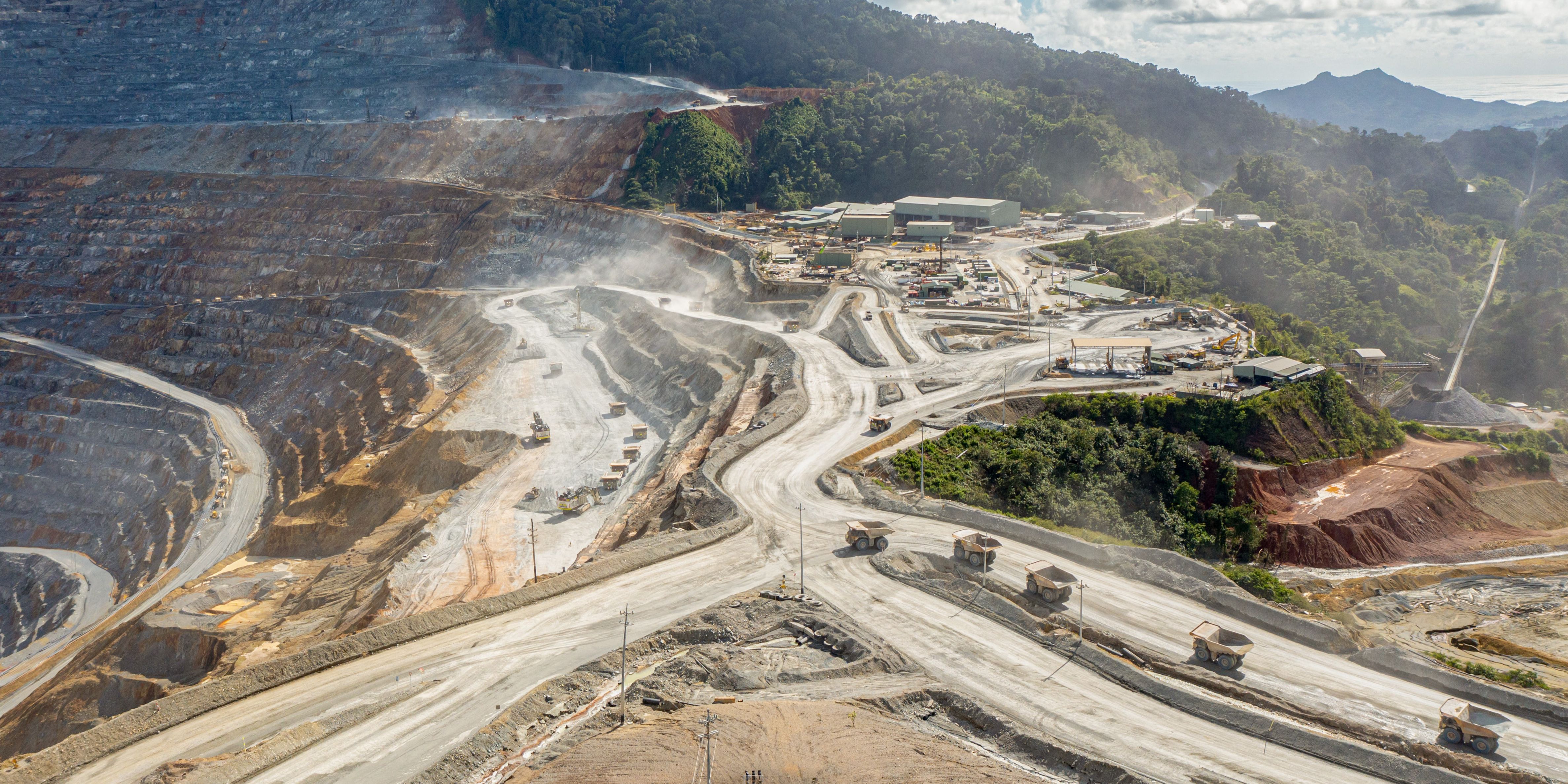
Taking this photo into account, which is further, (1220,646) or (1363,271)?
(1363,271)

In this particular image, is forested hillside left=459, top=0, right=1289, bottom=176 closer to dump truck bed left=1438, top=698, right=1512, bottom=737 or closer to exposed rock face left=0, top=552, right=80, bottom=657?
exposed rock face left=0, top=552, right=80, bottom=657

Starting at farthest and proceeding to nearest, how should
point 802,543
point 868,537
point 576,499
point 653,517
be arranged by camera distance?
point 576,499, point 653,517, point 802,543, point 868,537

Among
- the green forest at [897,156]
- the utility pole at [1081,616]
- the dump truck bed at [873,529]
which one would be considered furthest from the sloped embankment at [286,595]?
the green forest at [897,156]

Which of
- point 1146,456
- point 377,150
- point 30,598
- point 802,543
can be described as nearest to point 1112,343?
point 1146,456

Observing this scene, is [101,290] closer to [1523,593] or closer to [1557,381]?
[1523,593]

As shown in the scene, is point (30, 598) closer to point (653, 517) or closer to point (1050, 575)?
point (653, 517)
